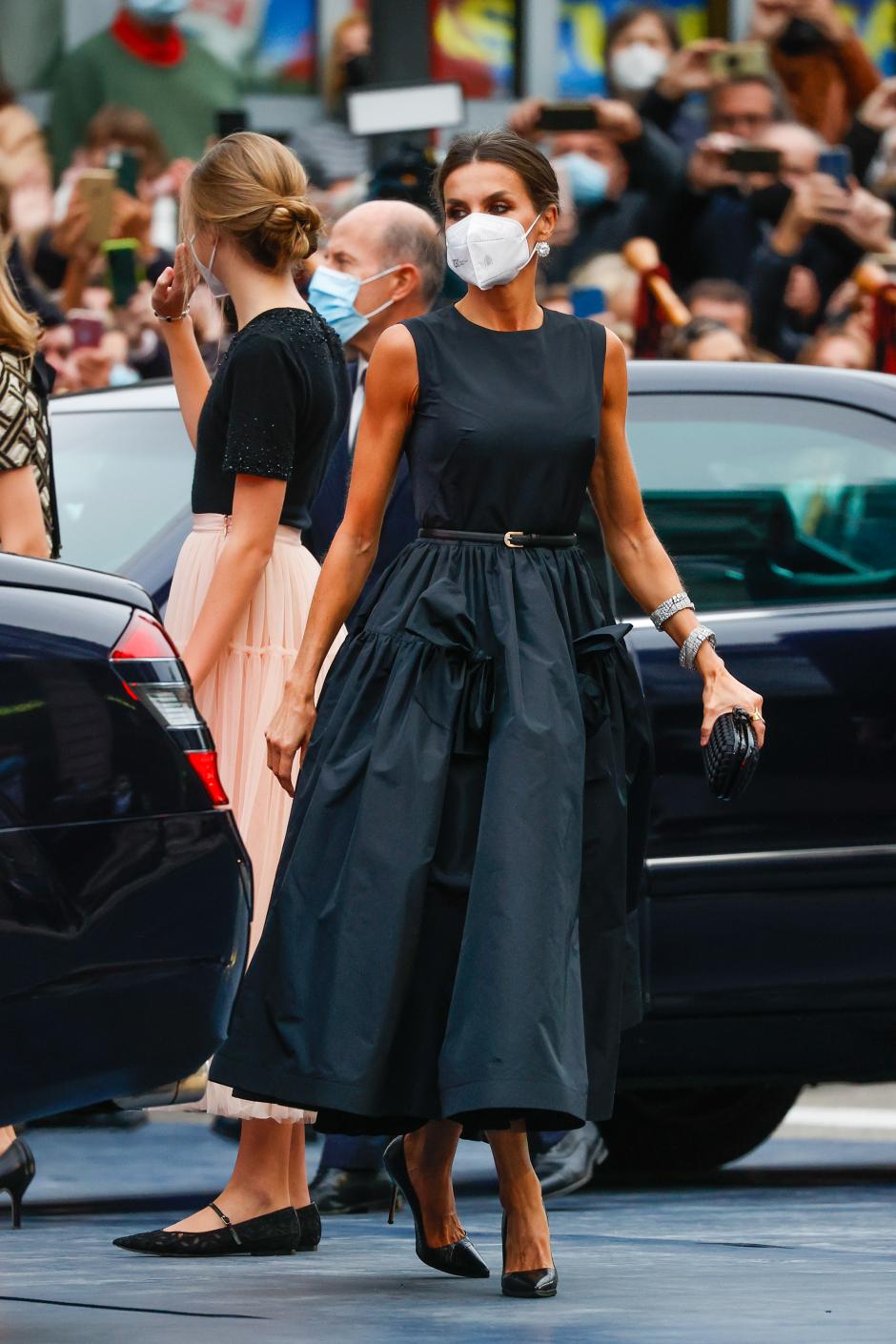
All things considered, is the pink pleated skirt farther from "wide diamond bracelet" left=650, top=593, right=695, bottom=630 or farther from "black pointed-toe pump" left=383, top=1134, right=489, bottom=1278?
"wide diamond bracelet" left=650, top=593, right=695, bottom=630

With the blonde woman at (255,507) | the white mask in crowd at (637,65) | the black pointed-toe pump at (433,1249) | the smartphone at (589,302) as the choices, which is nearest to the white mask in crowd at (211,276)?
the blonde woman at (255,507)

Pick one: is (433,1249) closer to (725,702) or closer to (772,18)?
(725,702)

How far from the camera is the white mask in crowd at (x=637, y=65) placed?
12672 mm

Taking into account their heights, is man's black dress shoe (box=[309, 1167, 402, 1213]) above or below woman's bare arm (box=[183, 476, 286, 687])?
below

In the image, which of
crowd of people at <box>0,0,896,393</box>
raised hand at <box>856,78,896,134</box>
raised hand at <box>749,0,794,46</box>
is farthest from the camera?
raised hand at <box>749,0,794,46</box>

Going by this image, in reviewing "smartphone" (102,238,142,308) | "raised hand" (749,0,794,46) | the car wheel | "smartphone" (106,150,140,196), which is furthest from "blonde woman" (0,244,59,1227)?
"raised hand" (749,0,794,46)

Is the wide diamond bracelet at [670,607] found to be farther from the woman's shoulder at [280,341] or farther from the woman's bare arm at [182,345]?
the woman's bare arm at [182,345]

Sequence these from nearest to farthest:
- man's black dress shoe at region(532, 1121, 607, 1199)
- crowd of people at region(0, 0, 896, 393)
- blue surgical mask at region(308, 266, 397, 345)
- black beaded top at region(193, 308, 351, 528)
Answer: black beaded top at region(193, 308, 351, 528)
blue surgical mask at region(308, 266, 397, 345)
man's black dress shoe at region(532, 1121, 607, 1199)
crowd of people at region(0, 0, 896, 393)

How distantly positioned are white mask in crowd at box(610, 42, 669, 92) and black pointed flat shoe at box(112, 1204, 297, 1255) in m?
8.39

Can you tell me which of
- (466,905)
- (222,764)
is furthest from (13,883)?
(222,764)

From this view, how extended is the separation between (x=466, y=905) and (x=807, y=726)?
61.1 inches

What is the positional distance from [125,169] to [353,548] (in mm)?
5139

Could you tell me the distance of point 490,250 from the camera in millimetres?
4590

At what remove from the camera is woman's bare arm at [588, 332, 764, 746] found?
4750 mm
